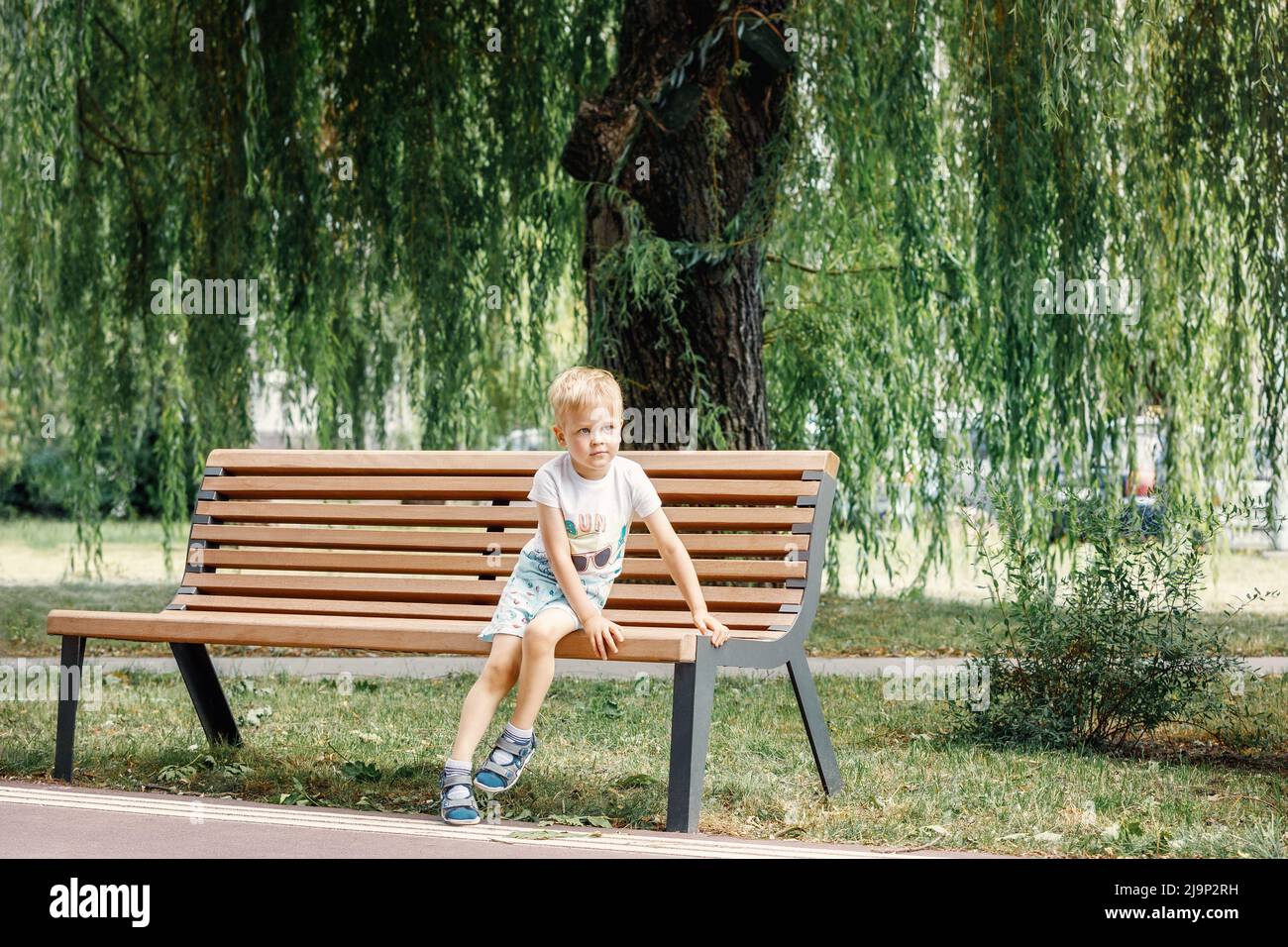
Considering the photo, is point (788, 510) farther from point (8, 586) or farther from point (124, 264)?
point (8, 586)

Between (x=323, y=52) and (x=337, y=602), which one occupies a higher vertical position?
(x=323, y=52)

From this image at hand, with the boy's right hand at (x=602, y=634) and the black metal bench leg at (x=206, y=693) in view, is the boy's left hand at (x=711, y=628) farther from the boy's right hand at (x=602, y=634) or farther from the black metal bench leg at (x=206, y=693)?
the black metal bench leg at (x=206, y=693)

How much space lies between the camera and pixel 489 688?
4.48m

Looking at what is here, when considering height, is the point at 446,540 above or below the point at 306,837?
above

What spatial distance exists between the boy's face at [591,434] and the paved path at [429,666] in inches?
138

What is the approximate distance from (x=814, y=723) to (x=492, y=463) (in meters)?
1.42

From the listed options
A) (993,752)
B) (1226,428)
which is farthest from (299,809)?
(1226,428)

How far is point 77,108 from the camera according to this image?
8992 millimetres

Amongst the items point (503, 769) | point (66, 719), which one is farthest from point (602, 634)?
point (66, 719)

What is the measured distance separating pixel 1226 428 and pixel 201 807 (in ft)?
20.3

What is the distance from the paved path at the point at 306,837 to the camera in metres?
3.93

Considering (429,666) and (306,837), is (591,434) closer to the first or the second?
(306,837)

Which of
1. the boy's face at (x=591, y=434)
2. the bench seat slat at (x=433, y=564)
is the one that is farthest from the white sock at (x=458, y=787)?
the bench seat slat at (x=433, y=564)

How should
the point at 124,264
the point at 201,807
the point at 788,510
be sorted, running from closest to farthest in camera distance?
1. the point at 201,807
2. the point at 788,510
3. the point at 124,264
